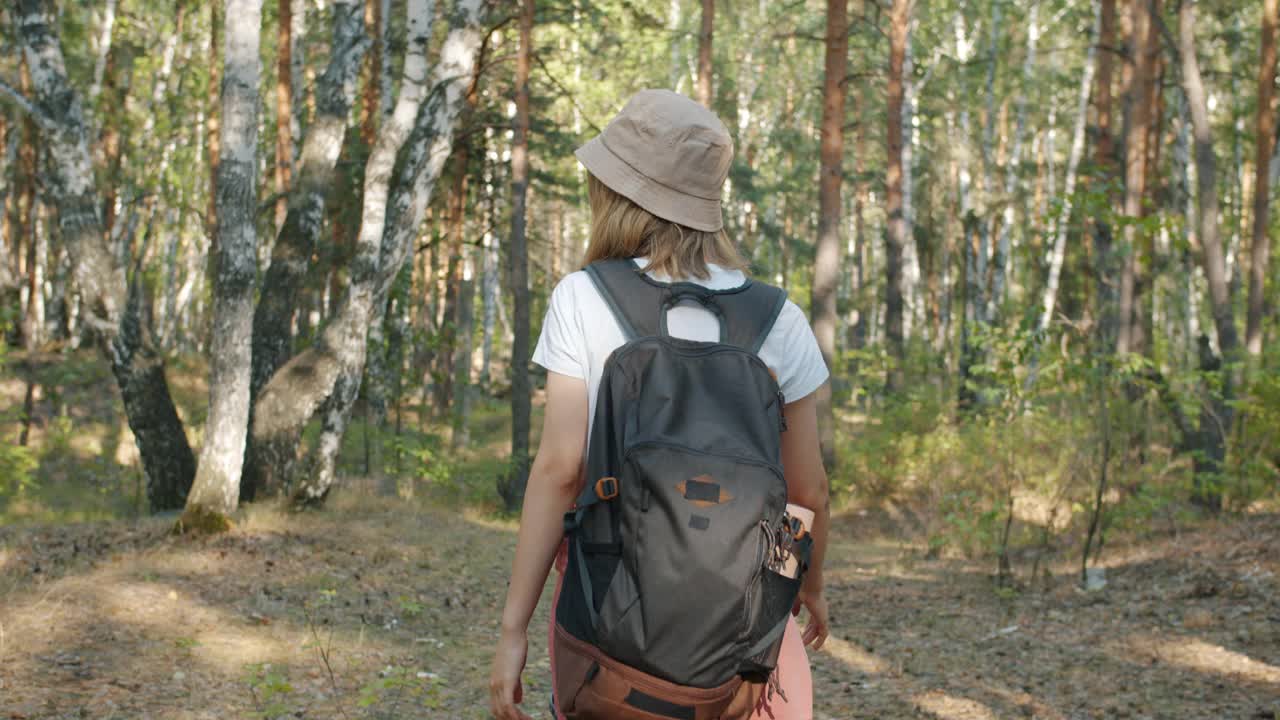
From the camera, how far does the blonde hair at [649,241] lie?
2.18 m

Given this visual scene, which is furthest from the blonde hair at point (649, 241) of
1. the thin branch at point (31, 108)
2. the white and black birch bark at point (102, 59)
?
the white and black birch bark at point (102, 59)

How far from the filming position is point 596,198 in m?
2.28

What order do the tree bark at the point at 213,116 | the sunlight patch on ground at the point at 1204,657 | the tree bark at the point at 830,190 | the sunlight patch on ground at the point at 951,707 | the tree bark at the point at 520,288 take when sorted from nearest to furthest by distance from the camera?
the sunlight patch on ground at the point at 951,707
the sunlight patch on ground at the point at 1204,657
the tree bark at the point at 520,288
the tree bark at the point at 830,190
the tree bark at the point at 213,116

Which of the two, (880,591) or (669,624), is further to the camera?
(880,591)

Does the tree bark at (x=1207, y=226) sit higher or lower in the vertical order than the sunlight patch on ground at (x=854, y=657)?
higher

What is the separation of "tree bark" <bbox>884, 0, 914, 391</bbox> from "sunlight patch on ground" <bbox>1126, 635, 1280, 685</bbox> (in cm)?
1143

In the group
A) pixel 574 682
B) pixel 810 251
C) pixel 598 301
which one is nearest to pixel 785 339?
pixel 598 301

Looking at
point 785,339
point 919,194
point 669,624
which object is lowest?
point 669,624

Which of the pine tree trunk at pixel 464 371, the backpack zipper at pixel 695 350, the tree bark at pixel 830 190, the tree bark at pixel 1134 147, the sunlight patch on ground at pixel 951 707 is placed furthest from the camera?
the pine tree trunk at pixel 464 371

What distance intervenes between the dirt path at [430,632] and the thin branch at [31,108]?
3.49m

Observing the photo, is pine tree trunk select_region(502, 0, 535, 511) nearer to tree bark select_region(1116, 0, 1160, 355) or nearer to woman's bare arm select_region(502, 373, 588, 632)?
tree bark select_region(1116, 0, 1160, 355)

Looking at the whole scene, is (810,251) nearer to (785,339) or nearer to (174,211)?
(174,211)

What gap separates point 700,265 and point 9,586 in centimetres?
673

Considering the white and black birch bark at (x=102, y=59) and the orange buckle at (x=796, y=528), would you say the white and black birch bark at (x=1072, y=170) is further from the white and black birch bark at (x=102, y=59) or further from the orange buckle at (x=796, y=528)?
the orange buckle at (x=796, y=528)
